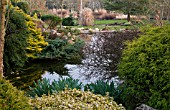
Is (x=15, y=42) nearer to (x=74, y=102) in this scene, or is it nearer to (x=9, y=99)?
(x=74, y=102)

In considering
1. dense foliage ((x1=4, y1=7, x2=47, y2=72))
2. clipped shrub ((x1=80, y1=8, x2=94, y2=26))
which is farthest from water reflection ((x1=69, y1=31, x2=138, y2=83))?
clipped shrub ((x1=80, y1=8, x2=94, y2=26))

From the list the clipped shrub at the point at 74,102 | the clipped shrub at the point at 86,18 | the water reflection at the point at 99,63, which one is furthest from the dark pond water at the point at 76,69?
the clipped shrub at the point at 86,18

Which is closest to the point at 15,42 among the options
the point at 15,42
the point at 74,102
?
the point at 15,42

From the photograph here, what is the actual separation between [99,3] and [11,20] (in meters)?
33.8

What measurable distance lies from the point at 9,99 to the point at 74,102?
1127mm

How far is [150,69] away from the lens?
3764mm

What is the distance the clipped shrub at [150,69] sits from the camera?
367 centimetres

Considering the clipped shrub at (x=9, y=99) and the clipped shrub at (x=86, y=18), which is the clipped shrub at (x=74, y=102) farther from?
the clipped shrub at (x=86, y=18)

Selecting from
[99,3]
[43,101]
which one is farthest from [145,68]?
[99,3]

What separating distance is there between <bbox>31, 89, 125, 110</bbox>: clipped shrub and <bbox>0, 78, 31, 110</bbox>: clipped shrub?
70 centimetres

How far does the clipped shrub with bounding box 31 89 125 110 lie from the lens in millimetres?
3273

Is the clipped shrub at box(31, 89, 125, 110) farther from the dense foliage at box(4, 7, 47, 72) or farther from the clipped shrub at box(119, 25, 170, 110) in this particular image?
the dense foliage at box(4, 7, 47, 72)

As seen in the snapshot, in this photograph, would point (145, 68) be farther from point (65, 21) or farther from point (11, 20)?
point (65, 21)

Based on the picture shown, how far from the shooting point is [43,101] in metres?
3.48
